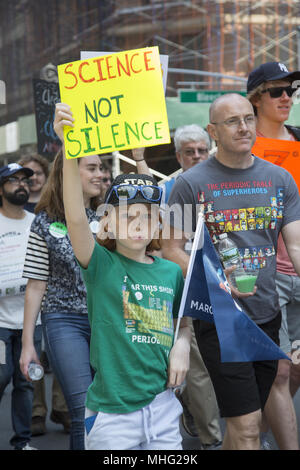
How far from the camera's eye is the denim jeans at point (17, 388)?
5.23m

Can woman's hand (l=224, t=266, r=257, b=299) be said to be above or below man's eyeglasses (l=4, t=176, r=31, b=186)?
below

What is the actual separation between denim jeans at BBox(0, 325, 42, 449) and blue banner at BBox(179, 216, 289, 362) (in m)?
2.21

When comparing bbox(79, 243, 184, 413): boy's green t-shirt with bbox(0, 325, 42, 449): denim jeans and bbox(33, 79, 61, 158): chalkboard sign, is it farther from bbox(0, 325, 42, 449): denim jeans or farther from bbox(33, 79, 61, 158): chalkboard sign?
bbox(33, 79, 61, 158): chalkboard sign

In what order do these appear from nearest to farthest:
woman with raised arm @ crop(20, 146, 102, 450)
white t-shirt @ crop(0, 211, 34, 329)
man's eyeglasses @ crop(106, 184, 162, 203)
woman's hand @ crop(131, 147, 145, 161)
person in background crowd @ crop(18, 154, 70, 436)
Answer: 1. man's eyeglasses @ crop(106, 184, 162, 203)
2. woman with raised arm @ crop(20, 146, 102, 450)
3. woman's hand @ crop(131, 147, 145, 161)
4. white t-shirt @ crop(0, 211, 34, 329)
5. person in background crowd @ crop(18, 154, 70, 436)

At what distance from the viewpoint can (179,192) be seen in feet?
12.5

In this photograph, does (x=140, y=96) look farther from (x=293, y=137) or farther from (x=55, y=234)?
(x=293, y=137)

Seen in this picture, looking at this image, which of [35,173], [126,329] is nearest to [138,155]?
[126,329]

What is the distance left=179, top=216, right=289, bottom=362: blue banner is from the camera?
328 centimetres

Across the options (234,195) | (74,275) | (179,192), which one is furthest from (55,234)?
(234,195)

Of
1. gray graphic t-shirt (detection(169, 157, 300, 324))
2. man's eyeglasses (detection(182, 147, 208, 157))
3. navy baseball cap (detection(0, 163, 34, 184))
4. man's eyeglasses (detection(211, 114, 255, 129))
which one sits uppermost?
man's eyeglasses (detection(182, 147, 208, 157))

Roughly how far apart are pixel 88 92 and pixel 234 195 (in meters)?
0.99

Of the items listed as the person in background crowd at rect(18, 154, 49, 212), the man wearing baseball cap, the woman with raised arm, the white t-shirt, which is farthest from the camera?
the person in background crowd at rect(18, 154, 49, 212)

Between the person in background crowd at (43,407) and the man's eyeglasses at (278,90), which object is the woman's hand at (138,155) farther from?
the person in background crowd at (43,407)

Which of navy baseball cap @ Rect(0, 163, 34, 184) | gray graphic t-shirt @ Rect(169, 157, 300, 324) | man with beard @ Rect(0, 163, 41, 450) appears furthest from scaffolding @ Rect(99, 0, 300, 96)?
gray graphic t-shirt @ Rect(169, 157, 300, 324)
